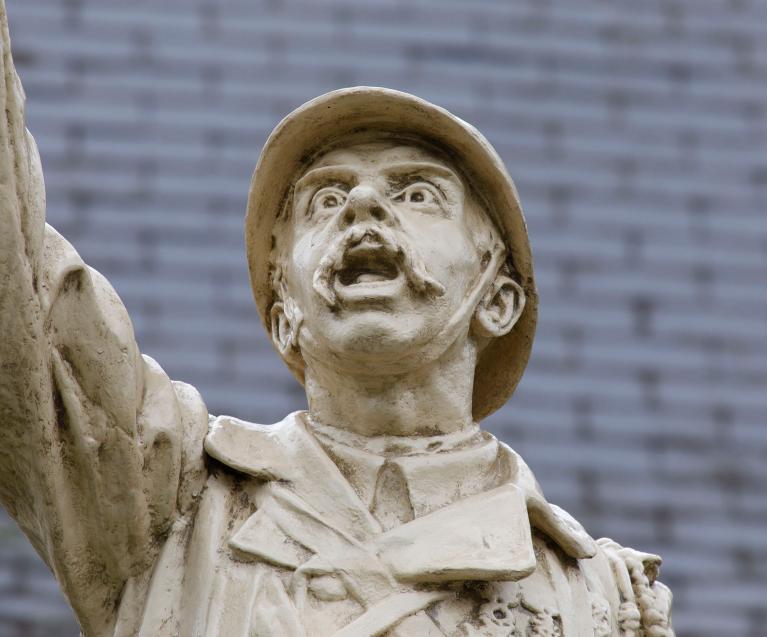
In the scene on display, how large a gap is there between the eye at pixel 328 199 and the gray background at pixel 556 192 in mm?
18883

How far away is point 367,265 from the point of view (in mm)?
7070

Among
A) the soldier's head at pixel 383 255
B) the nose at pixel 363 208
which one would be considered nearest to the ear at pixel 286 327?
the soldier's head at pixel 383 255

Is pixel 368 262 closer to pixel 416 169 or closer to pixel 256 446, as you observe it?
pixel 416 169

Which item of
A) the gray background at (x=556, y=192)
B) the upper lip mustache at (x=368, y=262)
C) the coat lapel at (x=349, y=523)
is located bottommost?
the gray background at (x=556, y=192)

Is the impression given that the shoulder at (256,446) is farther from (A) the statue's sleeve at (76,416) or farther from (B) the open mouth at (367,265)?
(B) the open mouth at (367,265)

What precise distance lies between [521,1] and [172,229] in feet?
21.1

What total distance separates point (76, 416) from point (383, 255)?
38.4 inches

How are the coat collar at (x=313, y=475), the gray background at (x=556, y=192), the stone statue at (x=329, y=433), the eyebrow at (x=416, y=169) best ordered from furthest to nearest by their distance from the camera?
the gray background at (x=556, y=192)
the eyebrow at (x=416, y=169)
the coat collar at (x=313, y=475)
the stone statue at (x=329, y=433)

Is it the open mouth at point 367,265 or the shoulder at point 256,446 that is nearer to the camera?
the shoulder at point 256,446

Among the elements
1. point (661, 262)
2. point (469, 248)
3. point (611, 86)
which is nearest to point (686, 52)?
point (611, 86)

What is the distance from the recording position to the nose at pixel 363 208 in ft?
23.3

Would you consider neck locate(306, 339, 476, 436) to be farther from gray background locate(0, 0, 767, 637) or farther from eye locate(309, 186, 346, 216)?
gray background locate(0, 0, 767, 637)

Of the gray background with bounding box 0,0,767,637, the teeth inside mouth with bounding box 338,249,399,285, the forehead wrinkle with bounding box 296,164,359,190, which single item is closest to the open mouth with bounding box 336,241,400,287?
the teeth inside mouth with bounding box 338,249,399,285

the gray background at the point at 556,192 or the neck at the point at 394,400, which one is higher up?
the neck at the point at 394,400
